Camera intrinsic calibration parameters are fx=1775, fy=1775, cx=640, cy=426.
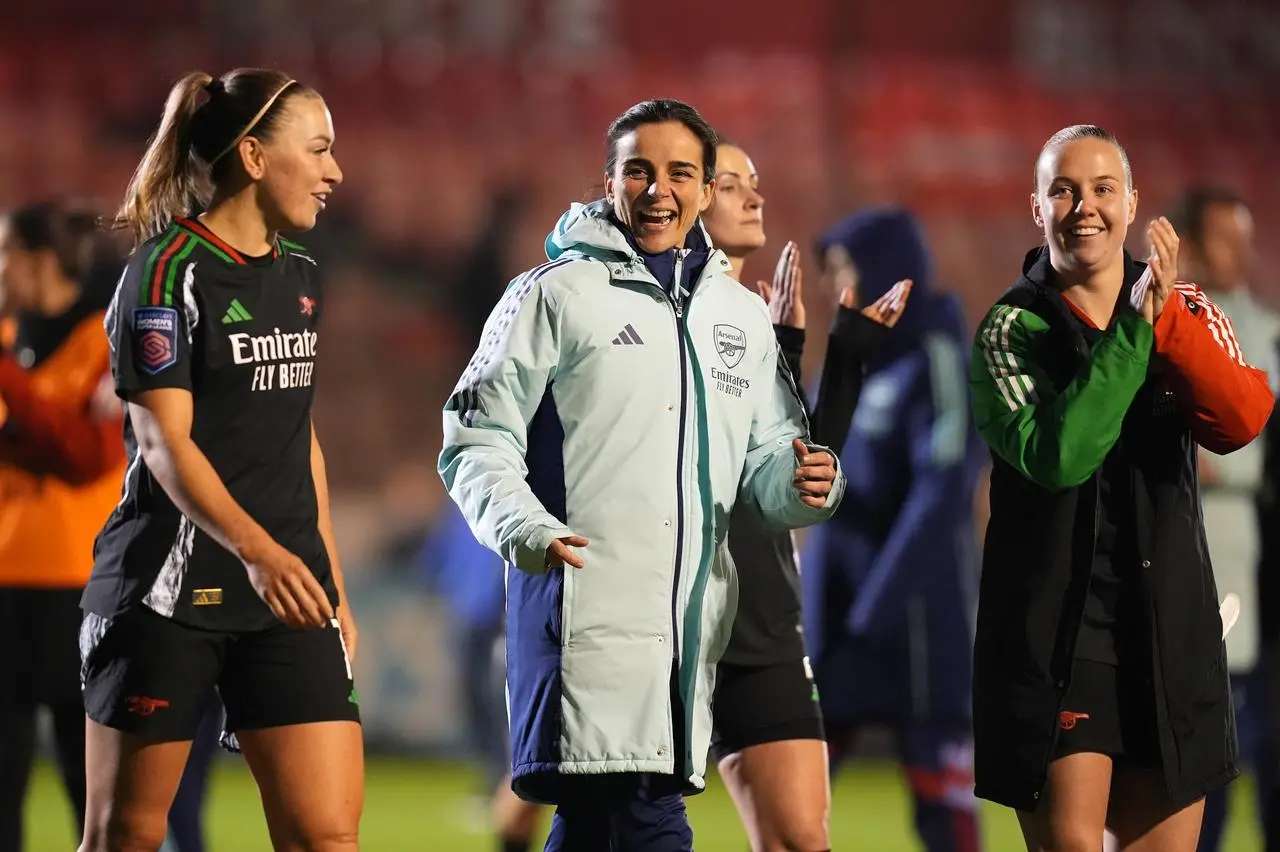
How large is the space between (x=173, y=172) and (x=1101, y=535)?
182 cm

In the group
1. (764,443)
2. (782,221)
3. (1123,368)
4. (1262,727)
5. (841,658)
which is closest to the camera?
(1123,368)

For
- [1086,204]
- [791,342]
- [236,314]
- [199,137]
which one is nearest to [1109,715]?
[1086,204]

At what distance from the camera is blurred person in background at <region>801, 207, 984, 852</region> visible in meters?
4.72

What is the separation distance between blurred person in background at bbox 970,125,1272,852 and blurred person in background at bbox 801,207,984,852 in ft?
5.07

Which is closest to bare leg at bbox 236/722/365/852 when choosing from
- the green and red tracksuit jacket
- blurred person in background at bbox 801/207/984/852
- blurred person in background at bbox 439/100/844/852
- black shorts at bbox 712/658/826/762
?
blurred person in background at bbox 439/100/844/852

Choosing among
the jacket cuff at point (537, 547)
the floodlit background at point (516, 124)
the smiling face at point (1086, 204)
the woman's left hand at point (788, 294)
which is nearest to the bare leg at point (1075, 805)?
the smiling face at point (1086, 204)

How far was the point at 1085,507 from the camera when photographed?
308 centimetres

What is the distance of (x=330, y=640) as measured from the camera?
3270mm

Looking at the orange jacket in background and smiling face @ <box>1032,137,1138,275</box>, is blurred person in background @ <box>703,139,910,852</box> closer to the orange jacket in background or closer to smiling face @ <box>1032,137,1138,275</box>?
smiling face @ <box>1032,137,1138,275</box>

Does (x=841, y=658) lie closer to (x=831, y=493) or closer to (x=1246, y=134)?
(x=831, y=493)

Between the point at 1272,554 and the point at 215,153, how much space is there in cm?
321

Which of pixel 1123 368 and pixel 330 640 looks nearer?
pixel 1123 368

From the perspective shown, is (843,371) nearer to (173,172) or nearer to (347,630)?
(347,630)

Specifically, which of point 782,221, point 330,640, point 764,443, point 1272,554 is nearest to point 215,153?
point 330,640
